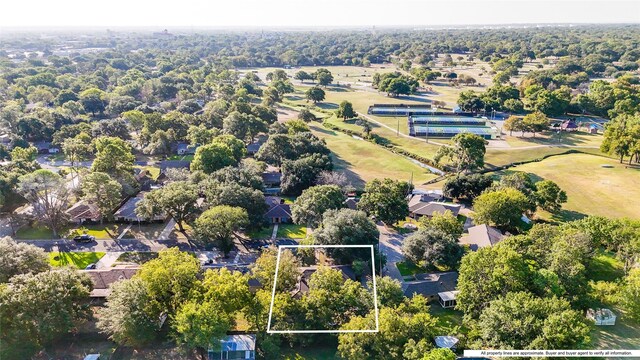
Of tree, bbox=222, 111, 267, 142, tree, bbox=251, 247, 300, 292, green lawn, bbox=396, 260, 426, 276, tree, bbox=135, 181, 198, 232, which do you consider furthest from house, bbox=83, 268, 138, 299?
tree, bbox=222, 111, 267, 142

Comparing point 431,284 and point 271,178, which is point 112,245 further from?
point 431,284

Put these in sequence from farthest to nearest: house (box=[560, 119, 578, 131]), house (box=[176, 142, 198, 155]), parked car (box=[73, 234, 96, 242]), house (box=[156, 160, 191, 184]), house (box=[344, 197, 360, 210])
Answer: house (box=[560, 119, 578, 131]) < house (box=[176, 142, 198, 155]) < house (box=[156, 160, 191, 184]) < house (box=[344, 197, 360, 210]) < parked car (box=[73, 234, 96, 242])

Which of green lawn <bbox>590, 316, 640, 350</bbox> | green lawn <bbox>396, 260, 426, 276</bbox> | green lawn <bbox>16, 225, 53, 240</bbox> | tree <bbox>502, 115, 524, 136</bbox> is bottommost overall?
green lawn <bbox>16, 225, 53, 240</bbox>

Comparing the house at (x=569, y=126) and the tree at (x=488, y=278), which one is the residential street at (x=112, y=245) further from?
the house at (x=569, y=126)

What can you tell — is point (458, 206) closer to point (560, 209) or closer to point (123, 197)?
point (560, 209)

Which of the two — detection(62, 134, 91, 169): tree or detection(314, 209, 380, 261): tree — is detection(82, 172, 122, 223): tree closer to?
detection(62, 134, 91, 169): tree

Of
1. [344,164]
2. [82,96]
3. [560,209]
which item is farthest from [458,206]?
[82,96]
